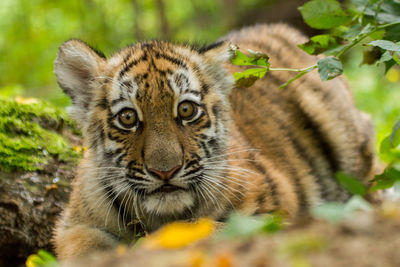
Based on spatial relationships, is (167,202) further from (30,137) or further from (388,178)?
(30,137)

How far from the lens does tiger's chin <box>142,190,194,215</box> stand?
3.70 m

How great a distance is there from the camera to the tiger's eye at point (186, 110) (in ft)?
12.8

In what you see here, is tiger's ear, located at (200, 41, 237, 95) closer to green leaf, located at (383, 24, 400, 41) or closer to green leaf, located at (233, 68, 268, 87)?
green leaf, located at (233, 68, 268, 87)

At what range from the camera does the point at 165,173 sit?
3.54 meters

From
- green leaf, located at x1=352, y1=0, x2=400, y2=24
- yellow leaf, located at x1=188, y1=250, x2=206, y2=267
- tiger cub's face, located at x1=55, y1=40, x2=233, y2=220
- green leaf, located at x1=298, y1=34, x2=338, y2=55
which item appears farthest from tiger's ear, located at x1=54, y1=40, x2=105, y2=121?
yellow leaf, located at x1=188, y1=250, x2=206, y2=267

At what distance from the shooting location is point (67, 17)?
17.1 m

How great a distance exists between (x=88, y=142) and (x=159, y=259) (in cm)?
269

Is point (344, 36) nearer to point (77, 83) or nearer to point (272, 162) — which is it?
point (272, 162)

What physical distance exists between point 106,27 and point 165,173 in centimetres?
1465

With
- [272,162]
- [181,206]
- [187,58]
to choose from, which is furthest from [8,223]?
[272,162]

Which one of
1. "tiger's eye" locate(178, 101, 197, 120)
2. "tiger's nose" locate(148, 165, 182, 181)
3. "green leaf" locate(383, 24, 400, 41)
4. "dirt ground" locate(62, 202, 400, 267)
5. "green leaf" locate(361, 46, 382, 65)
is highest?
"green leaf" locate(383, 24, 400, 41)

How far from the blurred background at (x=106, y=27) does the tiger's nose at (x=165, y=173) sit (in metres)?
6.69

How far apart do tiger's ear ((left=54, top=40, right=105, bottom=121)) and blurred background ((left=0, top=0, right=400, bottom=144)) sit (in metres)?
6.26

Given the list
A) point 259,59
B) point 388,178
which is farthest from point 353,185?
point 259,59
